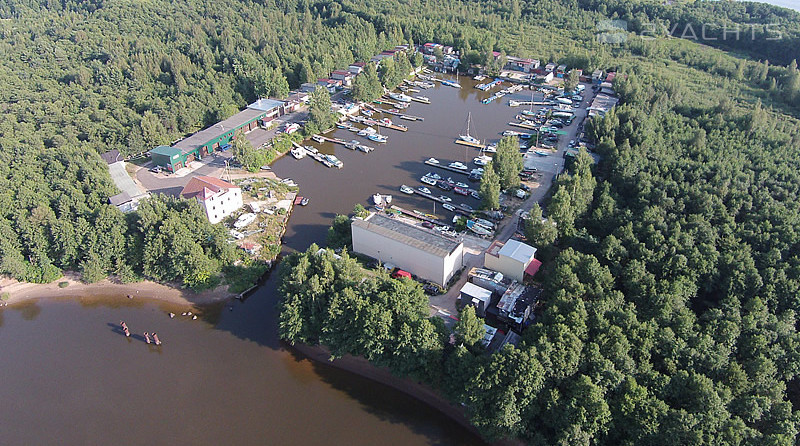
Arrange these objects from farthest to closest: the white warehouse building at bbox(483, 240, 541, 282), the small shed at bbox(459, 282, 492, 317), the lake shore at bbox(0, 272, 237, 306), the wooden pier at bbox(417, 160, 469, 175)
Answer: the wooden pier at bbox(417, 160, 469, 175) < the lake shore at bbox(0, 272, 237, 306) < the white warehouse building at bbox(483, 240, 541, 282) < the small shed at bbox(459, 282, 492, 317)

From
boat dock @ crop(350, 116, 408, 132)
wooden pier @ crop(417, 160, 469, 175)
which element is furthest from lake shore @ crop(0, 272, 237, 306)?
boat dock @ crop(350, 116, 408, 132)

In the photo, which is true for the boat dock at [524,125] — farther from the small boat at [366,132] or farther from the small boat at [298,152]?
the small boat at [298,152]

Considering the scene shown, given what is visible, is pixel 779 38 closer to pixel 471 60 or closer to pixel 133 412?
pixel 471 60

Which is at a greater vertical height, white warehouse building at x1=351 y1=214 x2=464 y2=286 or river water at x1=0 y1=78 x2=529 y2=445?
white warehouse building at x1=351 y1=214 x2=464 y2=286

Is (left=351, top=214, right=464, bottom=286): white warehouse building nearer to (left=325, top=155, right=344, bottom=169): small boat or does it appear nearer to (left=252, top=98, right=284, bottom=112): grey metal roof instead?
(left=325, top=155, right=344, bottom=169): small boat

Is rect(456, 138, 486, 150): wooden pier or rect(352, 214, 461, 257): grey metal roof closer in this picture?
rect(352, 214, 461, 257): grey metal roof

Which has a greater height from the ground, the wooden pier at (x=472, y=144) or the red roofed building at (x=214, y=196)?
the red roofed building at (x=214, y=196)

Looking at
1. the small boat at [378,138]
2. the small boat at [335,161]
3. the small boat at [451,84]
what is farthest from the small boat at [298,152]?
the small boat at [451,84]
